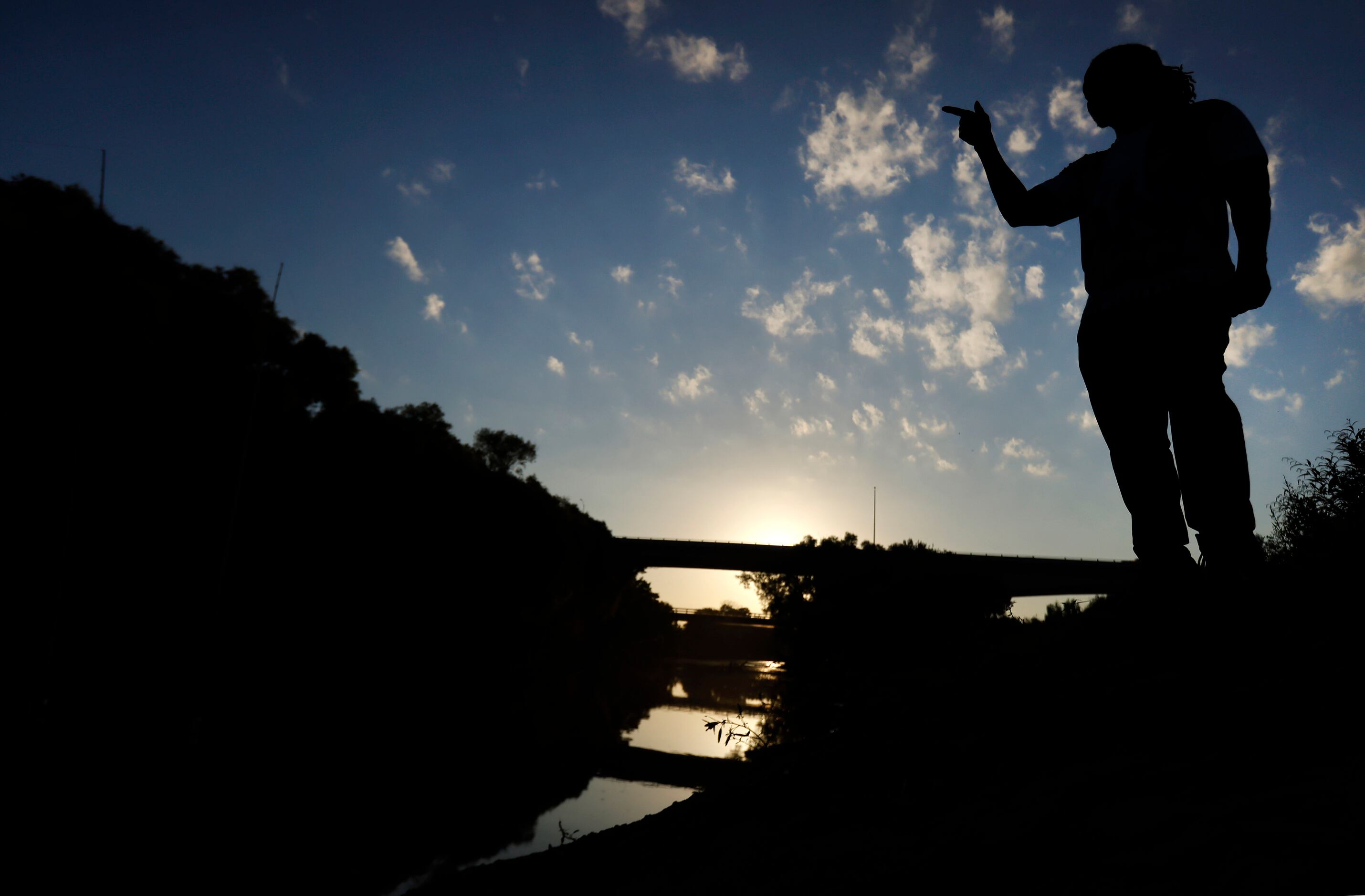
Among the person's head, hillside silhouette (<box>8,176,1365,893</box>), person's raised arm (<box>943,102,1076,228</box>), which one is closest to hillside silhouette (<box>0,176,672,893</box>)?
hillside silhouette (<box>8,176,1365,893</box>)

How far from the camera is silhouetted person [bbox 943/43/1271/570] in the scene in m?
3.41

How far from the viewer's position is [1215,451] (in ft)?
11.2

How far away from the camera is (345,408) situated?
50125mm

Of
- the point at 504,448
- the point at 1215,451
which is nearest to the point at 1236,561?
the point at 1215,451

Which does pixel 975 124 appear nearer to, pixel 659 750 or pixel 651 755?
pixel 651 755

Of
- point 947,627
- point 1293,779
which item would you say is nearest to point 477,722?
point 947,627

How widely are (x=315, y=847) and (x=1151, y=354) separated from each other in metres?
16.4

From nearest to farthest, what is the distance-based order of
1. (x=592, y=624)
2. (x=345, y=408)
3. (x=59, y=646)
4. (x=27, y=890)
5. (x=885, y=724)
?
(x=885, y=724) < (x=27, y=890) < (x=59, y=646) < (x=345, y=408) < (x=592, y=624)

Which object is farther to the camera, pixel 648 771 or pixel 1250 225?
pixel 648 771

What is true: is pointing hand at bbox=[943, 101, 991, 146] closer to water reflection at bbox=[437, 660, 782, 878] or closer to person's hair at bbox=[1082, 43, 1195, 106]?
person's hair at bbox=[1082, 43, 1195, 106]

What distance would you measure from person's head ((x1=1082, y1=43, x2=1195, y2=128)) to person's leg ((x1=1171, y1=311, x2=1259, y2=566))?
55.9 inches

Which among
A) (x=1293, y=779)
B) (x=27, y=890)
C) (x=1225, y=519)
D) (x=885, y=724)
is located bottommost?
(x=27, y=890)

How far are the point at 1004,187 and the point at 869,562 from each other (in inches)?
1769

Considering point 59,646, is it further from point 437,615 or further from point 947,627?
point 947,627
